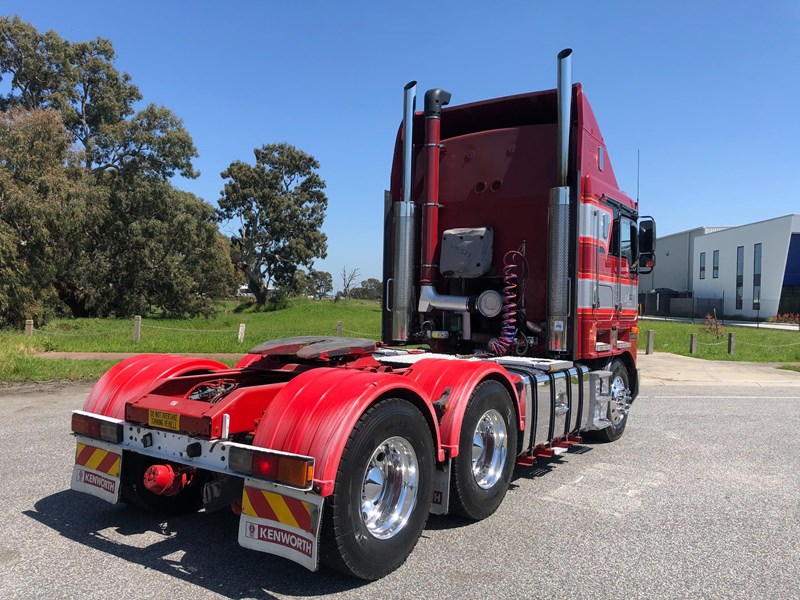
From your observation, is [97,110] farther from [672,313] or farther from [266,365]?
[672,313]

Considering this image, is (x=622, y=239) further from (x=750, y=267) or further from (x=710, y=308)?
(x=710, y=308)

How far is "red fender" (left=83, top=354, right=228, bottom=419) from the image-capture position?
4.26 metres

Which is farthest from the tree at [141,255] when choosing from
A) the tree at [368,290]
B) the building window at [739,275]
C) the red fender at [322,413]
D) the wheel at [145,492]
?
the tree at [368,290]

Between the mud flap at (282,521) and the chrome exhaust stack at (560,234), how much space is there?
3.89m

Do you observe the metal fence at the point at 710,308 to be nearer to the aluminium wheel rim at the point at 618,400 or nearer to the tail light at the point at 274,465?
the aluminium wheel rim at the point at 618,400

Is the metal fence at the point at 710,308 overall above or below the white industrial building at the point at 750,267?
below

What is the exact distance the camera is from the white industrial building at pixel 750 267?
53062 mm

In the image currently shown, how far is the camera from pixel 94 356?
15.6m

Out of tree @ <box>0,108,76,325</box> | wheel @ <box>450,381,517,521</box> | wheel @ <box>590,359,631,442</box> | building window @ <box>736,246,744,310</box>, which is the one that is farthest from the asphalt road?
building window @ <box>736,246,744,310</box>

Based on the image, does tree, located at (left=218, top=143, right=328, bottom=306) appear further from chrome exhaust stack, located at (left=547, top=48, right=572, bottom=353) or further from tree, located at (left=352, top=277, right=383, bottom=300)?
chrome exhaust stack, located at (left=547, top=48, right=572, bottom=353)

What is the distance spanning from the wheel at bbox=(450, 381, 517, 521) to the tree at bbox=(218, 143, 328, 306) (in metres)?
55.4

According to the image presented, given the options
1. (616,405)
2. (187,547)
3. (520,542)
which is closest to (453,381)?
(520,542)

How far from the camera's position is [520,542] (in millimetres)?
4250

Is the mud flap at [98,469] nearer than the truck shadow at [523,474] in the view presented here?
Yes
